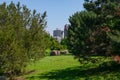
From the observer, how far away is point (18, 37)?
27.6 meters

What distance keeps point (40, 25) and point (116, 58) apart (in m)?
8.83

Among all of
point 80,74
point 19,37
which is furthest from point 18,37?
point 80,74

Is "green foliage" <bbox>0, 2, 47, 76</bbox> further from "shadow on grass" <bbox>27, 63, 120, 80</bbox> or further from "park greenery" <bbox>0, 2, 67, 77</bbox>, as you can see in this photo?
"shadow on grass" <bbox>27, 63, 120, 80</bbox>

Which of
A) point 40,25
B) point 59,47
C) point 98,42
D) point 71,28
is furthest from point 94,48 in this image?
point 59,47

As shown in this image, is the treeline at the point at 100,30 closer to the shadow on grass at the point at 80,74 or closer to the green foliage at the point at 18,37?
the shadow on grass at the point at 80,74

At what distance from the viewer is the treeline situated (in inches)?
1042

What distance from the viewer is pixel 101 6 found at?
29.3 metres

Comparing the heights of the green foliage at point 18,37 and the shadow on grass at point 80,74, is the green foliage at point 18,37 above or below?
above

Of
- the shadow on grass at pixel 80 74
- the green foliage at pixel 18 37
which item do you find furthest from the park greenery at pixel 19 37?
the shadow on grass at pixel 80 74

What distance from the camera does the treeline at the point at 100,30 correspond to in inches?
1042

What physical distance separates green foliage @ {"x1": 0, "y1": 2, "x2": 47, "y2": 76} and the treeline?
3.77 metres

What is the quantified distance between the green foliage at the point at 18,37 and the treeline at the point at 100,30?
12.4ft

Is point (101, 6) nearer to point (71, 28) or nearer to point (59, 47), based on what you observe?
point (71, 28)

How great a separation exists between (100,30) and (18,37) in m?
6.72
